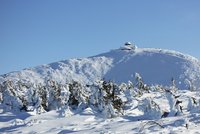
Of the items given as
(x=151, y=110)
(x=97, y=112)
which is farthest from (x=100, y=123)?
(x=97, y=112)

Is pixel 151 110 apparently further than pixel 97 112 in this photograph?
No

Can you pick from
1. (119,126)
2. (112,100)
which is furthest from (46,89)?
(119,126)

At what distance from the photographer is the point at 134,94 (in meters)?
46.8

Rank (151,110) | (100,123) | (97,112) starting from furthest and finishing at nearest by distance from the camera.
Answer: (97,112) → (151,110) → (100,123)

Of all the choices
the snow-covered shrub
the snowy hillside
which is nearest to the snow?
the snowy hillside

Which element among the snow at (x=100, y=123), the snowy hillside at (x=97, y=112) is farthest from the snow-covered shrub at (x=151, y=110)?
the snow at (x=100, y=123)

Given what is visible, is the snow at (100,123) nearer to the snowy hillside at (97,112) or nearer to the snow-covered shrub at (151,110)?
the snowy hillside at (97,112)

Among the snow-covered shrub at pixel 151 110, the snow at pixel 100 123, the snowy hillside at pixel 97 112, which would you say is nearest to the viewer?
the snow at pixel 100 123

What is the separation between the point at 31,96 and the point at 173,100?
18637 mm

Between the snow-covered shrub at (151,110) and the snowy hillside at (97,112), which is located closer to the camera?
the snowy hillside at (97,112)

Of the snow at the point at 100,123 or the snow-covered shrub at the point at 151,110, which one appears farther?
the snow-covered shrub at the point at 151,110

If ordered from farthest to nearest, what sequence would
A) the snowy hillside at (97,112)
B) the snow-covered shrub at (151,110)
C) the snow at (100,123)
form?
the snow-covered shrub at (151,110), the snowy hillside at (97,112), the snow at (100,123)

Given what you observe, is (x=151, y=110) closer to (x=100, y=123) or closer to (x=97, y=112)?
(x=100, y=123)

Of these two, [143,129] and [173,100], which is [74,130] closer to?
[143,129]
